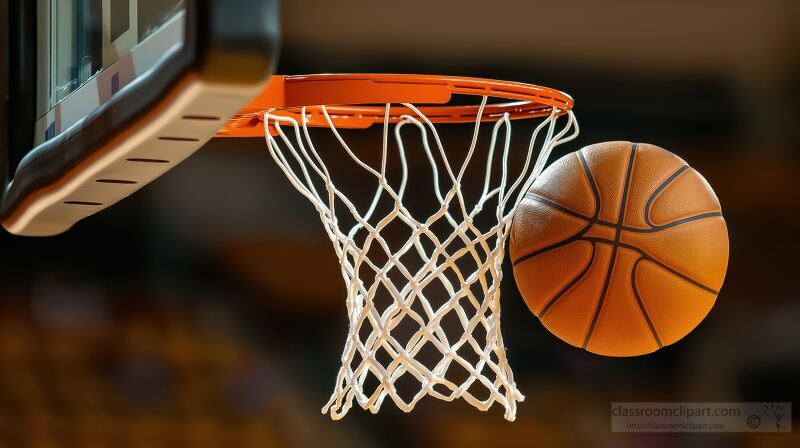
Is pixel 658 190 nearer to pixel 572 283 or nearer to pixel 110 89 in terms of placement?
pixel 572 283

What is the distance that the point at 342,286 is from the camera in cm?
347

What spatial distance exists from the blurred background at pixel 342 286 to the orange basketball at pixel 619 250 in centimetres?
185

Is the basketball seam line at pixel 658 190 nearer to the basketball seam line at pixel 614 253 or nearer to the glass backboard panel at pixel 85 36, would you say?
the basketball seam line at pixel 614 253

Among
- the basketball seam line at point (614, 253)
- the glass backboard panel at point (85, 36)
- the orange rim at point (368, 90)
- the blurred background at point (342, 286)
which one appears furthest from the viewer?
the blurred background at point (342, 286)

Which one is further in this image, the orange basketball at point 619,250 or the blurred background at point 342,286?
the blurred background at point 342,286

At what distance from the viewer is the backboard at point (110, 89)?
612 millimetres

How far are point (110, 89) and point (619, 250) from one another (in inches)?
36.8

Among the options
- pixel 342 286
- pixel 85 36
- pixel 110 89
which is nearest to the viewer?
pixel 110 89

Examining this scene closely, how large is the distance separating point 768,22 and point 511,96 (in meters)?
2.76

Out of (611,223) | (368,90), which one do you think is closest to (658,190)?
(611,223)

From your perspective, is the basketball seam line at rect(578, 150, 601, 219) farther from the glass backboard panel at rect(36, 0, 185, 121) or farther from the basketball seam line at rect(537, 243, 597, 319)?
the glass backboard panel at rect(36, 0, 185, 121)

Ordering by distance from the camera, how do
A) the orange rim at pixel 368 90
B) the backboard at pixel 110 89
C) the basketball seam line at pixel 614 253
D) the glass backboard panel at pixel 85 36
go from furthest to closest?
the basketball seam line at pixel 614 253 < the orange rim at pixel 368 90 < the glass backboard panel at pixel 85 36 < the backboard at pixel 110 89

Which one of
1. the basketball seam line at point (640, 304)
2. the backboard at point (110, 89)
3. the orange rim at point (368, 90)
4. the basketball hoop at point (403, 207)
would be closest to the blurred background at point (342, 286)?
the basketball hoop at point (403, 207)

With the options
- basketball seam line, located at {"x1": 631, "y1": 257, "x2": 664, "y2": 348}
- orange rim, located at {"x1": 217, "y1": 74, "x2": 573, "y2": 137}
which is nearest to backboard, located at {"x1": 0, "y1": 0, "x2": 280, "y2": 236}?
orange rim, located at {"x1": 217, "y1": 74, "x2": 573, "y2": 137}
